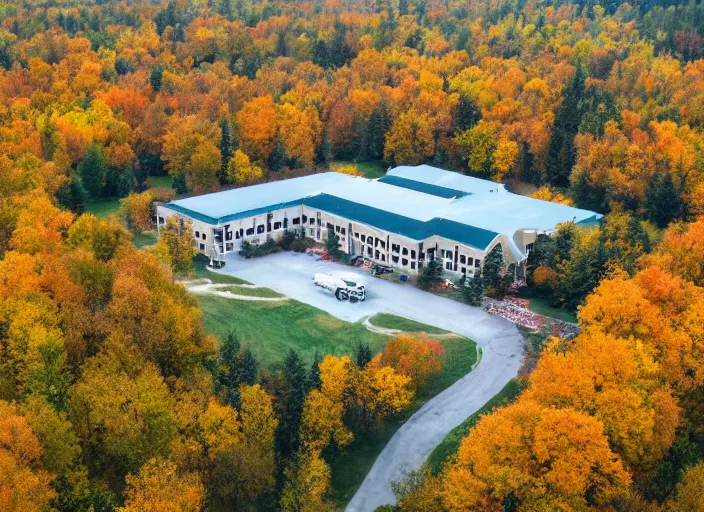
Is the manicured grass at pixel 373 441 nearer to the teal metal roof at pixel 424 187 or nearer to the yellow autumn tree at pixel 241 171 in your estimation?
the teal metal roof at pixel 424 187

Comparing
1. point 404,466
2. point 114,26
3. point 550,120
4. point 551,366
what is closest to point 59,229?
point 404,466

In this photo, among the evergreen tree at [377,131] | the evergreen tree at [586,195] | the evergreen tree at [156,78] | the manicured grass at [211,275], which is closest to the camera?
the manicured grass at [211,275]

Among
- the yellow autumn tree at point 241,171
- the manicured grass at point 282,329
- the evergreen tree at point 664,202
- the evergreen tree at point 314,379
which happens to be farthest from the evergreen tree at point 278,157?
the evergreen tree at point 314,379

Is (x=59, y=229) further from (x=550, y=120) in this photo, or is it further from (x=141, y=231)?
(x=550, y=120)

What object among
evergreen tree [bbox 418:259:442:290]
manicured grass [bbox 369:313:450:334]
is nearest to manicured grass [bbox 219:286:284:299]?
manicured grass [bbox 369:313:450:334]

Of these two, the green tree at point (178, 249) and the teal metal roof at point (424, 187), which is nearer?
the green tree at point (178, 249)

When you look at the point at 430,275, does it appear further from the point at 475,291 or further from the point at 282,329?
the point at 282,329
